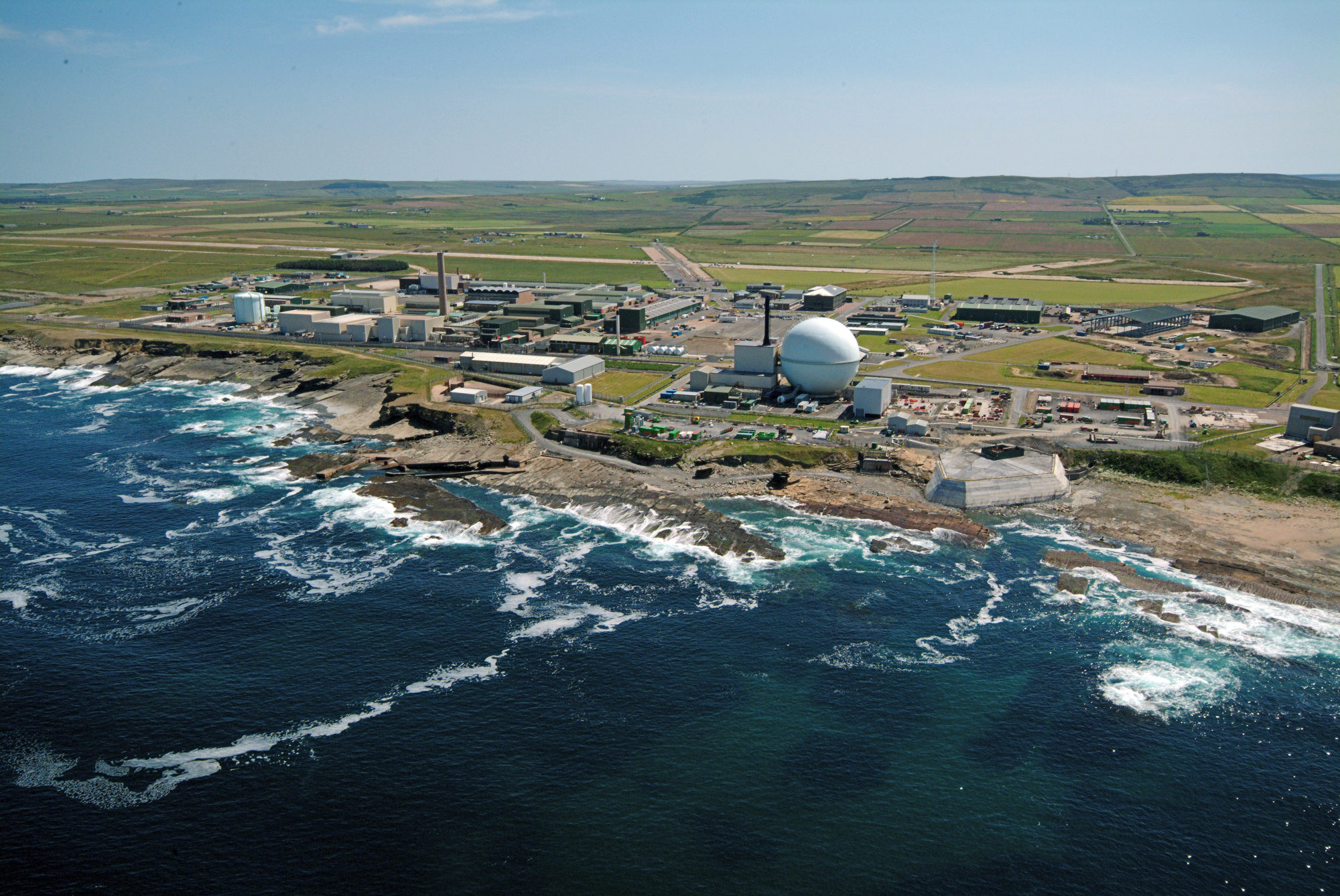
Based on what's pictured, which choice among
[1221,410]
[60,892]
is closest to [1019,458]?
[1221,410]

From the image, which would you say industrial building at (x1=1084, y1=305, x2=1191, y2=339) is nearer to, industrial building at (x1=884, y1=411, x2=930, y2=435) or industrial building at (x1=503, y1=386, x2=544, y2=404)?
industrial building at (x1=884, y1=411, x2=930, y2=435)

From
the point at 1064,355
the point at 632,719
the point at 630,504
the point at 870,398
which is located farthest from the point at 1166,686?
the point at 1064,355

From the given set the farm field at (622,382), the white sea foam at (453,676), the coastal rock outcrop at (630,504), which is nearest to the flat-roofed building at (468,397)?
the farm field at (622,382)

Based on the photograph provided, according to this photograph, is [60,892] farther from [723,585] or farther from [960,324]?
[960,324]

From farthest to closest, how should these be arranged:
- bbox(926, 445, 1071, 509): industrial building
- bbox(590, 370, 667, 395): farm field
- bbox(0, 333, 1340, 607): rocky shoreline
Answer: bbox(590, 370, 667, 395): farm field < bbox(926, 445, 1071, 509): industrial building < bbox(0, 333, 1340, 607): rocky shoreline

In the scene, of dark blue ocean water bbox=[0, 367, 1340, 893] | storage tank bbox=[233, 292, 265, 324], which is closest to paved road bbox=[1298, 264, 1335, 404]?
dark blue ocean water bbox=[0, 367, 1340, 893]

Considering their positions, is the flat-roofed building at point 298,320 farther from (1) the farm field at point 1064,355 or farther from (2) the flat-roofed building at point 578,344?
(1) the farm field at point 1064,355
